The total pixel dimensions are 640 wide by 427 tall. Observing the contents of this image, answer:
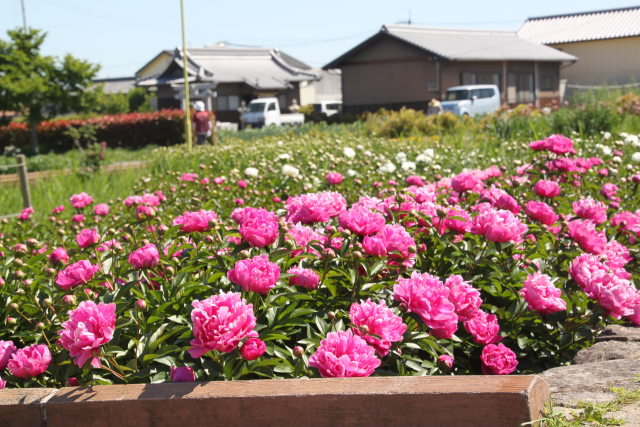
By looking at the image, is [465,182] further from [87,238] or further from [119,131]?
[119,131]

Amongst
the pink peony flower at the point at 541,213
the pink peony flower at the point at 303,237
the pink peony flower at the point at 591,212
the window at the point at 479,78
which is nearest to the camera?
the pink peony flower at the point at 303,237

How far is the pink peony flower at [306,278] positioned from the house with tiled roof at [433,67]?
104ft

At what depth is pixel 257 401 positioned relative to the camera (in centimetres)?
214

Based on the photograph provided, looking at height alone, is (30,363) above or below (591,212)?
below

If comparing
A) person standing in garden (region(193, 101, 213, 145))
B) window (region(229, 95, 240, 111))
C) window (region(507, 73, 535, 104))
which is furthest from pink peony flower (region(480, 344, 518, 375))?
window (region(229, 95, 240, 111))

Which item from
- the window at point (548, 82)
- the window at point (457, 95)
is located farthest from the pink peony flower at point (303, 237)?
the window at point (548, 82)

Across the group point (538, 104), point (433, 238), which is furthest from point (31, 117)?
point (433, 238)

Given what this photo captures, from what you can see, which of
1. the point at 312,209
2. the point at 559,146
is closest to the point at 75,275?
the point at 312,209

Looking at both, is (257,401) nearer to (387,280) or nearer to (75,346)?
(75,346)

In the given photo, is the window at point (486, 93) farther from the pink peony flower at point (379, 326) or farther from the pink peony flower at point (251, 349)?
the pink peony flower at point (251, 349)

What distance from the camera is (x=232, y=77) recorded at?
45.5 meters

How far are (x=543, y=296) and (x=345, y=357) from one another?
0.78 metres

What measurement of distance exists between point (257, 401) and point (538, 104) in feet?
124

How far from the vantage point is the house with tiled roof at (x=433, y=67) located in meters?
34.3
